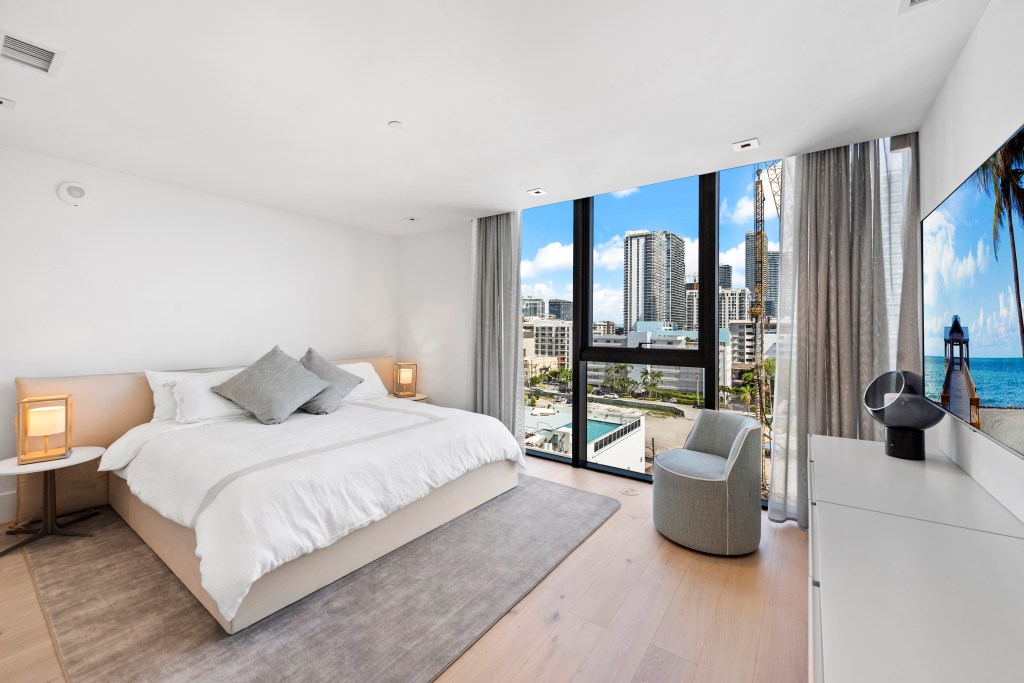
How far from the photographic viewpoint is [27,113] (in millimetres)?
2342

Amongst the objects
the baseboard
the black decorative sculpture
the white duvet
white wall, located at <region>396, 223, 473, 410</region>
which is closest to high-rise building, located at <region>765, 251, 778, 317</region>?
the black decorative sculpture

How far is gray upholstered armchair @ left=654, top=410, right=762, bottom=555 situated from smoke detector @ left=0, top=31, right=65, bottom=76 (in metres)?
3.61

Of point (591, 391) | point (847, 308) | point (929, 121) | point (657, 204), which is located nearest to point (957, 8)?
point (929, 121)

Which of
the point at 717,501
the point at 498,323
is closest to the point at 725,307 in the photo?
the point at 717,501

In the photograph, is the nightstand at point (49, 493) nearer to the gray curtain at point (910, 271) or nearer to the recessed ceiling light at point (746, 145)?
the recessed ceiling light at point (746, 145)

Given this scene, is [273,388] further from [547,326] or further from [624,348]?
[624,348]

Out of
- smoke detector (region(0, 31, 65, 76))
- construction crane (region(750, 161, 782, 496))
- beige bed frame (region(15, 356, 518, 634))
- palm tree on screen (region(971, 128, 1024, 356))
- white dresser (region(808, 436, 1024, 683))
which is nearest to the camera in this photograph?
white dresser (region(808, 436, 1024, 683))

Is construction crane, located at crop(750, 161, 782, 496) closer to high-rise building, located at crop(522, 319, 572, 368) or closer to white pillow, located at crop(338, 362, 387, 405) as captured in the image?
high-rise building, located at crop(522, 319, 572, 368)

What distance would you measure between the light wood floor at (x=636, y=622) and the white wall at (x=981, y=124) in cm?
95

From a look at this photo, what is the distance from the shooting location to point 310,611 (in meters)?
1.99

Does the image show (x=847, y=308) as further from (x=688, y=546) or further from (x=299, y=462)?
(x=299, y=462)

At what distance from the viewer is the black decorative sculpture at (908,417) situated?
1803mm

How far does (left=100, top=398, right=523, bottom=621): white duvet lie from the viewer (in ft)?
5.95

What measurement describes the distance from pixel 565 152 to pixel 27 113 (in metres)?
3.02
